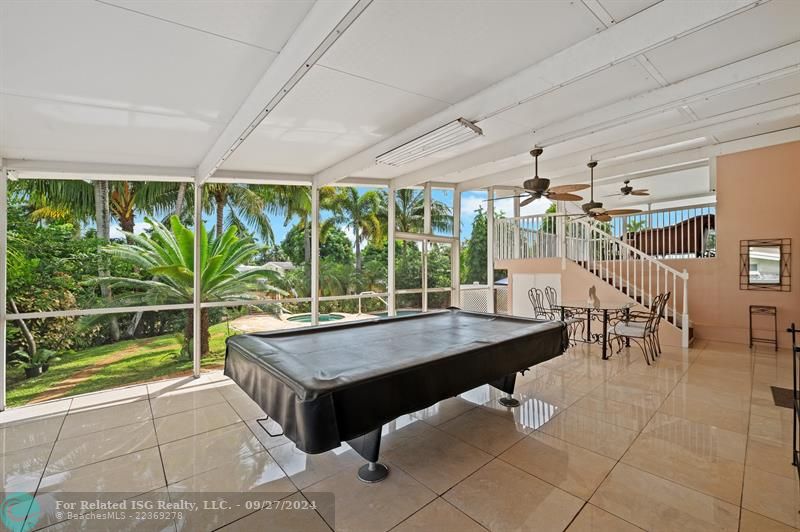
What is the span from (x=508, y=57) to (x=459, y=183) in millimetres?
5318

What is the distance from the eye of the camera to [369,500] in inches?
81.7

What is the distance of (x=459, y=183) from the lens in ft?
25.3

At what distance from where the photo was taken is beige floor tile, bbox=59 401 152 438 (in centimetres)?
309

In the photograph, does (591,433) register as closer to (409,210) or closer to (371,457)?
(371,457)

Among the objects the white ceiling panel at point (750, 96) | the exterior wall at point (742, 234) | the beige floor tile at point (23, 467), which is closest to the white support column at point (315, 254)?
the beige floor tile at point (23, 467)

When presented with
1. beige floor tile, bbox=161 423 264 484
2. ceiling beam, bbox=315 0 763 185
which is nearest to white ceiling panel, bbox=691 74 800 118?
ceiling beam, bbox=315 0 763 185

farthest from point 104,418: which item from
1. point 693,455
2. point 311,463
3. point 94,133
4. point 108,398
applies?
point 693,455

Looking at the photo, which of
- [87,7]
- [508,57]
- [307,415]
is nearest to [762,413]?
[508,57]

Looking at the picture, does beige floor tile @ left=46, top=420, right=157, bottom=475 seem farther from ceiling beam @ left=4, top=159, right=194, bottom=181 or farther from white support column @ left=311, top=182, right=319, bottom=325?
ceiling beam @ left=4, top=159, right=194, bottom=181

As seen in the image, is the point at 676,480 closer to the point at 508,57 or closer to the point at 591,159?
the point at 508,57

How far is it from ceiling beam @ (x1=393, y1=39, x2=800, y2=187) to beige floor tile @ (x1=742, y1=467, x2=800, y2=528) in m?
2.74

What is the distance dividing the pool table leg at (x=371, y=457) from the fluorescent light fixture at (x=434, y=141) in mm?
2648

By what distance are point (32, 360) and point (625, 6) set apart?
9.80 meters

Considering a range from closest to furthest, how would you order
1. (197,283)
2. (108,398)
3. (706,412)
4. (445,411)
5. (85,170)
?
(706,412)
(445,411)
(108,398)
(85,170)
(197,283)
